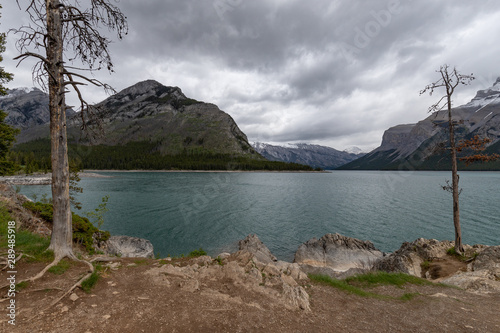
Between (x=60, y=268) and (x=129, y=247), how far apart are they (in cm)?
1819

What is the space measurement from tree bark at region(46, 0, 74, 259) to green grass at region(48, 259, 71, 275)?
16.9 inches

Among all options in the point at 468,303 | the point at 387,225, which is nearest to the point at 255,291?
the point at 468,303

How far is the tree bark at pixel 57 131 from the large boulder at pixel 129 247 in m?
16.0

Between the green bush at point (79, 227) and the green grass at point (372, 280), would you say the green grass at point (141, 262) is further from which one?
the green bush at point (79, 227)

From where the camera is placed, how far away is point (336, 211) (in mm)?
51781

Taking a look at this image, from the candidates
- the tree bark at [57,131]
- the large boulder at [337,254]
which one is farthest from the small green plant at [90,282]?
the large boulder at [337,254]

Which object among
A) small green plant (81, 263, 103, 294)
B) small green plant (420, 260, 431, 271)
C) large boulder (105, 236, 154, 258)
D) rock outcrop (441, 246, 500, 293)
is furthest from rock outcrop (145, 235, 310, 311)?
large boulder (105, 236, 154, 258)

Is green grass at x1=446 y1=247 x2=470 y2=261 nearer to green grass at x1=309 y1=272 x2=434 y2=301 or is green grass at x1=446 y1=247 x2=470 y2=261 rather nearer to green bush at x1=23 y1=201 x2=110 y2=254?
green grass at x1=309 y1=272 x2=434 y2=301

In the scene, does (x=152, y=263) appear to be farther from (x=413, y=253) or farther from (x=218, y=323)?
(x=413, y=253)

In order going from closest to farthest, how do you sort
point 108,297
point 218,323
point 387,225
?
point 218,323 → point 108,297 → point 387,225

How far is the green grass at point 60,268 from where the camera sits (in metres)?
7.68

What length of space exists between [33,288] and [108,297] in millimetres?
2228

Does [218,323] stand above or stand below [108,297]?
below

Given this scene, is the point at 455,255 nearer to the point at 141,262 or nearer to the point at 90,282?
the point at 141,262
